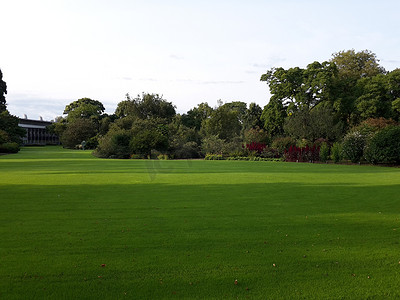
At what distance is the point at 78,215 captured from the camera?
292 inches

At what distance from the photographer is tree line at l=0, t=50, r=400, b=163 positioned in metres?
25.9

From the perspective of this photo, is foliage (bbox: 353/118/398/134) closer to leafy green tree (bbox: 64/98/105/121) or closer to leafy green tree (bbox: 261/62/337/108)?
leafy green tree (bbox: 261/62/337/108)

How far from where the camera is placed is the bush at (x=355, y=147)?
74.3 feet

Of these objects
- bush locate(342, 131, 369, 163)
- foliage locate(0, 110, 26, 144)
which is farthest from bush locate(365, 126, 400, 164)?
foliage locate(0, 110, 26, 144)

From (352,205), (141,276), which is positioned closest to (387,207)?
(352,205)

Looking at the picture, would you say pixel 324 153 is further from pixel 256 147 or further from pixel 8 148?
pixel 8 148

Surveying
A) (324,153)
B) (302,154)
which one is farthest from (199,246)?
(302,154)

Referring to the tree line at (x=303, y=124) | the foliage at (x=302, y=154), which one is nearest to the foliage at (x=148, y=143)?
the tree line at (x=303, y=124)

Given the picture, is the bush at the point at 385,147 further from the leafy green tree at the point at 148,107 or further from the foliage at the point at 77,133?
the foliage at the point at 77,133

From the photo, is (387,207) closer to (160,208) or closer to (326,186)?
(326,186)

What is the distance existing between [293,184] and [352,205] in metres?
3.85

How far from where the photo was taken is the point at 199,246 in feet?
17.3

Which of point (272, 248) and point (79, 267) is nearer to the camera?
point (79, 267)

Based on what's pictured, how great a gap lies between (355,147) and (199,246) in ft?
67.0
